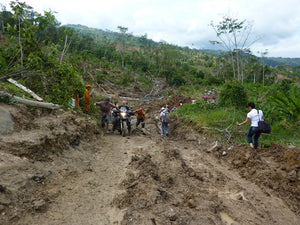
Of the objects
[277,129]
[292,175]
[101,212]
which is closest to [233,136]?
[277,129]

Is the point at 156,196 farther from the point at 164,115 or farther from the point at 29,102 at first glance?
the point at 164,115

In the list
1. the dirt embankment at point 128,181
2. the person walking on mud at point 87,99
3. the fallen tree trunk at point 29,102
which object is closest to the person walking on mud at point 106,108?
the person walking on mud at point 87,99

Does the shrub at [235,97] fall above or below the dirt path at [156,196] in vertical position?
above

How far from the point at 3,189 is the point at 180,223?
251 cm

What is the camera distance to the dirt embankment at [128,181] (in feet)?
9.48

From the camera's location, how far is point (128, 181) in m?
3.99

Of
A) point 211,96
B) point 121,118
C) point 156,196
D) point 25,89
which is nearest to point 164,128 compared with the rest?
point 121,118

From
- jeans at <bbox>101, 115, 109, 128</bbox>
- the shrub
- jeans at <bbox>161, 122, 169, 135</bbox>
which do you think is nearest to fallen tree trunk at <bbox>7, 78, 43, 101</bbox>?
jeans at <bbox>101, 115, 109, 128</bbox>

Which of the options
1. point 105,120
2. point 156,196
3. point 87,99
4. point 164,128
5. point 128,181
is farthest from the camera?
point 164,128

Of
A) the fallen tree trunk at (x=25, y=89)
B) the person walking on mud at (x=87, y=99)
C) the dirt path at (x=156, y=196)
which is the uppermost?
the fallen tree trunk at (x=25, y=89)

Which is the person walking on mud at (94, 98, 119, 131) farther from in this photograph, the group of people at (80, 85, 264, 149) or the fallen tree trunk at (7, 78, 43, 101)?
the fallen tree trunk at (7, 78, 43, 101)

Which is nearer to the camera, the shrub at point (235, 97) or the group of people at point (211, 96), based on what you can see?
the shrub at point (235, 97)

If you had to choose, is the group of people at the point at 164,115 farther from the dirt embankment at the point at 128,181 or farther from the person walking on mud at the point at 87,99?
the dirt embankment at the point at 128,181

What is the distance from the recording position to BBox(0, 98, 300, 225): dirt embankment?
A: 9.48 ft
